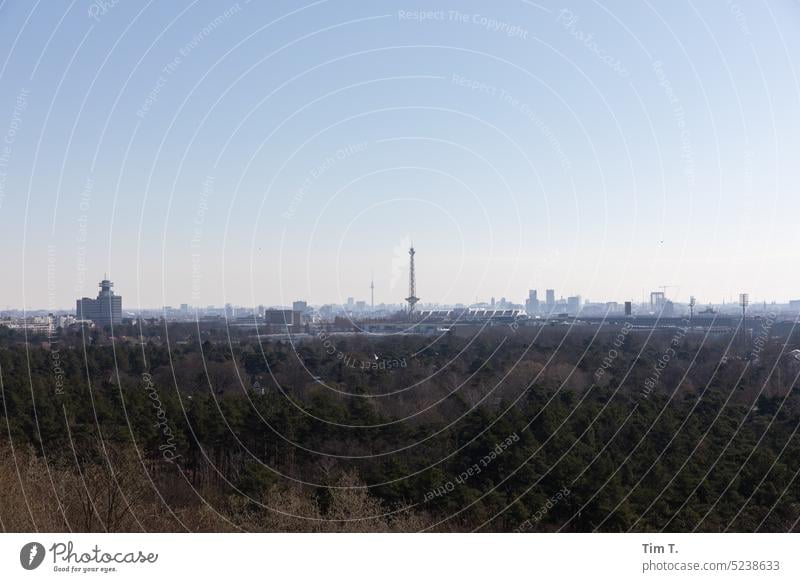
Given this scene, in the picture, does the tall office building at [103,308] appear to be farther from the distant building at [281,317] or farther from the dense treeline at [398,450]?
the dense treeline at [398,450]

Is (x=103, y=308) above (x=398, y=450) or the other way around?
above

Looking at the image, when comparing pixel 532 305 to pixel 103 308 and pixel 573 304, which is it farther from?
pixel 103 308

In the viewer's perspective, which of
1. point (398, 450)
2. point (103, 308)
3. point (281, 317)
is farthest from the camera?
point (281, 317)

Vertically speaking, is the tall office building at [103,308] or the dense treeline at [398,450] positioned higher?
the tall office building at [103,308]

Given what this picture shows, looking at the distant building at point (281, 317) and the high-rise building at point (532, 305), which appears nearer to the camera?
the distant building at point (281, 317)

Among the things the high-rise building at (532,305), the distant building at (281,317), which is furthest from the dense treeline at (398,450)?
the high-rise building at (532,305)

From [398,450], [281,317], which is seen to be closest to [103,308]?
[281,317]
